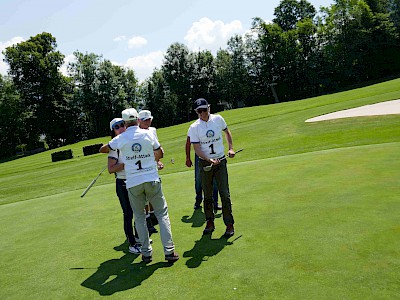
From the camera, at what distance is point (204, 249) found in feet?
19.6

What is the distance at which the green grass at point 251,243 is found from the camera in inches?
175

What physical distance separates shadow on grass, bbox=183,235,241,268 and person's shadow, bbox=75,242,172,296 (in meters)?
0.38

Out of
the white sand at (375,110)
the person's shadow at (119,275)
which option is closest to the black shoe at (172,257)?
the person's shadow at (119,275)

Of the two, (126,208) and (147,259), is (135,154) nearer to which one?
(126,208)

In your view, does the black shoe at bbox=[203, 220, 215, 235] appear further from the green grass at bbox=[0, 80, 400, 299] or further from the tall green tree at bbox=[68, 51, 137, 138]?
the tall green tree at bbox=[68, 51, 137, 138]

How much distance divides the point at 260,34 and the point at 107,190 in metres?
72.5

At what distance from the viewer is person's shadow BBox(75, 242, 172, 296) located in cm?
512

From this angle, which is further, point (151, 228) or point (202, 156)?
point (151, 228)

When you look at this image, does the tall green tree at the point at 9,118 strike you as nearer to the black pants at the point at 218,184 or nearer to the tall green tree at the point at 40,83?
the tall green tree at the point at 40,83

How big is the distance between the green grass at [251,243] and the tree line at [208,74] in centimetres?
5730

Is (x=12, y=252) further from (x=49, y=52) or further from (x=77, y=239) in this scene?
(x=49, y=52)

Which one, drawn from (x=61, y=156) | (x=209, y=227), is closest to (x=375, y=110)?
(x=209, y=227)

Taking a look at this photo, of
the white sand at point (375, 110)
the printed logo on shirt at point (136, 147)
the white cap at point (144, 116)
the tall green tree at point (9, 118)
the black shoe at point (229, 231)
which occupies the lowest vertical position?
the black shoe at point (229, 231)

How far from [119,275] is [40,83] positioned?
6435 cm
